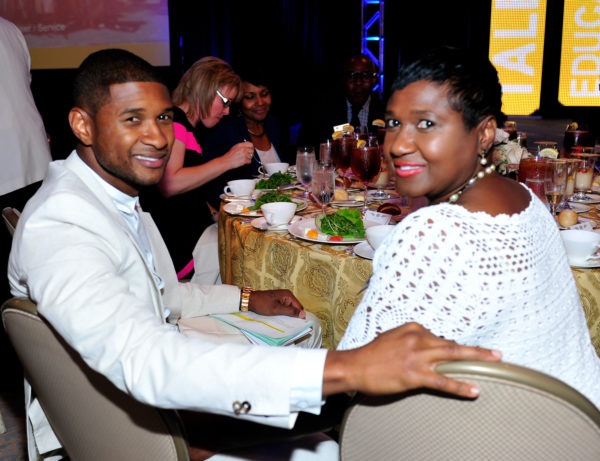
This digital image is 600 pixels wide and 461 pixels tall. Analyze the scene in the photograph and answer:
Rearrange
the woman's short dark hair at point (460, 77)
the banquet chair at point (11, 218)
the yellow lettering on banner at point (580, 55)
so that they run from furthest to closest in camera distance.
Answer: the yellow lettering on banner at point (580, 55)
the banquet chair at point (11, 218)
the woman's short dark hair at point (460, 77)

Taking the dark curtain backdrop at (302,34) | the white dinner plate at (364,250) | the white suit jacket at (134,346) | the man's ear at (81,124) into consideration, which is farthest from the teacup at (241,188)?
the dark curtain backdrop at (302,34)

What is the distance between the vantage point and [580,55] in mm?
8023

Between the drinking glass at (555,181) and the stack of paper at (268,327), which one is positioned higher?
the drinking glass at (555,181)

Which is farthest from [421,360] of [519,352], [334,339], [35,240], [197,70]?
[197,70]

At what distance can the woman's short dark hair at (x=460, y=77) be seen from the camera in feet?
3.53

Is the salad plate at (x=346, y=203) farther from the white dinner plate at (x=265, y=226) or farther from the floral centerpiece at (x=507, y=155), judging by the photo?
the floral centerpiece at (x=507, y=155)

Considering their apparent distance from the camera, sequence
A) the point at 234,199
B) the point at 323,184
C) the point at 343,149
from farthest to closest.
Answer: the point at 343,149 → the point at 234,199 → the point at 323,184

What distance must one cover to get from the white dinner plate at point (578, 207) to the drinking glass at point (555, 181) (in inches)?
6.9

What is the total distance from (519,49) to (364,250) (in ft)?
24.2

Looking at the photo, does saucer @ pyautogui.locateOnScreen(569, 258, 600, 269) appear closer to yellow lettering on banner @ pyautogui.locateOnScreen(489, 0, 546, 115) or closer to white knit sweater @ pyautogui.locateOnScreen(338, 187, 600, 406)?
white knit sweater @ pyautogui.locateOnScreen(338, 187, 600, 406)

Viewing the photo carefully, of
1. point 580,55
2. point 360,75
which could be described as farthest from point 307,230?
point 580,55

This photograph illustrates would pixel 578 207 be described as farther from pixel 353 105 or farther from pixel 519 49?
pixel 519 49

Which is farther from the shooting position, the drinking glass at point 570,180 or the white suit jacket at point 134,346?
the drinking glass at point 570,180

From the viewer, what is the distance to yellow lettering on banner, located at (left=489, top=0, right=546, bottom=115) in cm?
803
